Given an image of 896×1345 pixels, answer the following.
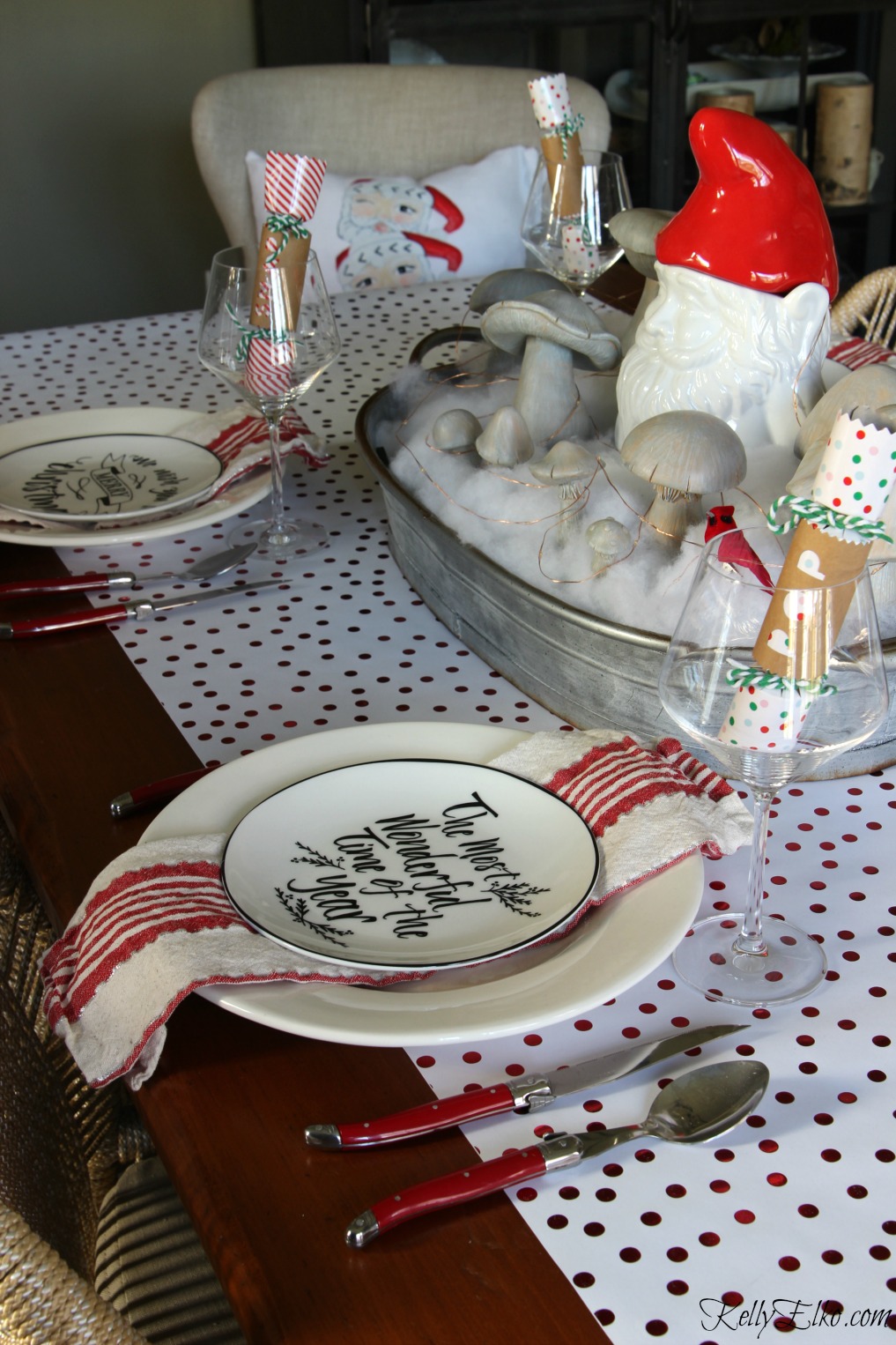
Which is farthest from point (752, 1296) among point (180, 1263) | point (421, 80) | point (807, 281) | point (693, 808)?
point (421, 80)

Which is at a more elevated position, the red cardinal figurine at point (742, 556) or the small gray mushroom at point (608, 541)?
the red cardinal figurine at point (742, 556)

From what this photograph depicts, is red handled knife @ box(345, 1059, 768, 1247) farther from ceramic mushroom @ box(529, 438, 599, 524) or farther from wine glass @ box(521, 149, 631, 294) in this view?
wine glass @ box(521, 149, 631, 294)

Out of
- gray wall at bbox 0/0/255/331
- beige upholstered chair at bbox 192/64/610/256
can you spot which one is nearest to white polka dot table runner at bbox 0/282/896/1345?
beige upholstered chair at bbox 192/64/610/256

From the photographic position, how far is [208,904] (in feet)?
2.02

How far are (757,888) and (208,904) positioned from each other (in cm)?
25

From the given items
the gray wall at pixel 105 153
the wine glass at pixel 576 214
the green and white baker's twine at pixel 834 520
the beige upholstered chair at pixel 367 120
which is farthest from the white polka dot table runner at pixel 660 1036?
the gray wall at pixel 105 153

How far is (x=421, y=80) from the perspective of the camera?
2.12 m

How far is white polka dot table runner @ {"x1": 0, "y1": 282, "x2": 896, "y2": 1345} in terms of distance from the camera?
0.48 m

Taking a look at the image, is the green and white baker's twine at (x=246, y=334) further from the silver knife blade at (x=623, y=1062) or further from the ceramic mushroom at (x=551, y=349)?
A: the silver knife blade at (x=623, y=1062)

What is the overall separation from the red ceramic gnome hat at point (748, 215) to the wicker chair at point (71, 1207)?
585 mm

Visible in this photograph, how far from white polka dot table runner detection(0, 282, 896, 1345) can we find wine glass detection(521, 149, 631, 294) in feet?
1.20

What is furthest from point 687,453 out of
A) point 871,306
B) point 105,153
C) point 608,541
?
point 105,153

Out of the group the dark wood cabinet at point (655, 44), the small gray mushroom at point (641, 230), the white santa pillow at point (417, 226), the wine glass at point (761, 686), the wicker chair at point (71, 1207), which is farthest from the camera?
the dark wood cabinet at point (655, 44)

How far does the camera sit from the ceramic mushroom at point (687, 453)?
28.6 inches
